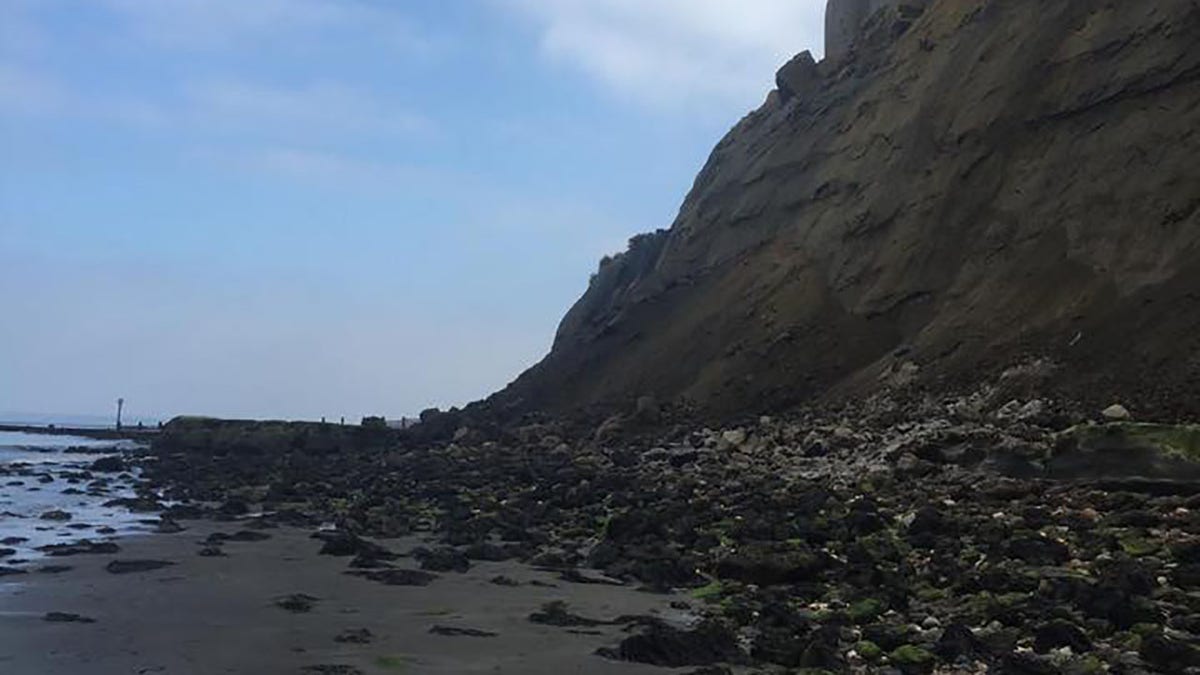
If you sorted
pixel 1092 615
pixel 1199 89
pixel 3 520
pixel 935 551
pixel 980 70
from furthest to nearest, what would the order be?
pixel 980 70 < pixel 1199 89 < pixel 3 520 < pixel 935 551 < pixel 1092 615

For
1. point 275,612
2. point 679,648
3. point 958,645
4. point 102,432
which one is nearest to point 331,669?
point 679,648

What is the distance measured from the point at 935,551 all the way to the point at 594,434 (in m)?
25.0

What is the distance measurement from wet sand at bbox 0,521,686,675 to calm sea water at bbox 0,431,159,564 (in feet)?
7.58

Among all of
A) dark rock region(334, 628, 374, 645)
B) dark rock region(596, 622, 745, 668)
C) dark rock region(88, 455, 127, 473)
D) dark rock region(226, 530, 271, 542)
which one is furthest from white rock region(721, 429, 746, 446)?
dark rock region(88, 455, 127, 473)

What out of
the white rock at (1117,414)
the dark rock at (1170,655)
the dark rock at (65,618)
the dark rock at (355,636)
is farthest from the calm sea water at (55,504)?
the white rock at (1117,414)

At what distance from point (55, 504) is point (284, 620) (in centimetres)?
2068

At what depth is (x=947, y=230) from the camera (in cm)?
3584

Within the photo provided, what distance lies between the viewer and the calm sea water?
2172 cm

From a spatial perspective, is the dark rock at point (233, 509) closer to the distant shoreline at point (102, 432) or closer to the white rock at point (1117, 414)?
the white rock at point (1117, 414)

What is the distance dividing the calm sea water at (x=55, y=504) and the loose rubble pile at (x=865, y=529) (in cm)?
283

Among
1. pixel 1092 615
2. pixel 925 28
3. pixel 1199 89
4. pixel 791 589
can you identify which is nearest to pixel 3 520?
pixel 791 589

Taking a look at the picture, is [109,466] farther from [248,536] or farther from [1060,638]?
[1060,638]

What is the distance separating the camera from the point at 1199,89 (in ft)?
96.7

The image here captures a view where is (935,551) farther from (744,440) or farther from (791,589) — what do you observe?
(744,440)
